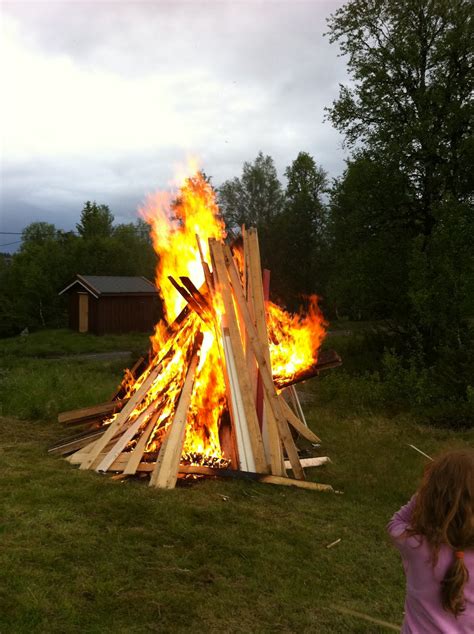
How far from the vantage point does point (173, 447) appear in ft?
21.6

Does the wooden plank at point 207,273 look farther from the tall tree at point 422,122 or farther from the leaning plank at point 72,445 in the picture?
the tall tree at point 422,122

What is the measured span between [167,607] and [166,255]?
590 centimetres

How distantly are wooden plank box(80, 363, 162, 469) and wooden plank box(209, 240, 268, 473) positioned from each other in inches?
52.5

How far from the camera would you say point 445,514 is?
198cm

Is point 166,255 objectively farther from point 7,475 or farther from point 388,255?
point 388,255

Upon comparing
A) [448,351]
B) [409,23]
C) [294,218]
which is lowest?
[448,351]

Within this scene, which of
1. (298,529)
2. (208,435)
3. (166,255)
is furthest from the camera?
(166,255)

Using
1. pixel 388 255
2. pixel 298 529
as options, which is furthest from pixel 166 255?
pixel 388 255

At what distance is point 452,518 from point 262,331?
5.45 m

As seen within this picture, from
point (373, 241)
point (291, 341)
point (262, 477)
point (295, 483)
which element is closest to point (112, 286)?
point (373, 241)

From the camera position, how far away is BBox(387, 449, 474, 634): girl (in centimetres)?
196

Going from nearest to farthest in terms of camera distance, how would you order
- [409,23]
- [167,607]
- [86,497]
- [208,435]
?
[167,607] → [86,497] → [208,435] → [409,23]

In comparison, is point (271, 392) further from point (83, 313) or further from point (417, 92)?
point (83, 313)

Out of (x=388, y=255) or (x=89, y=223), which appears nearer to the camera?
(x=388, y=255)
